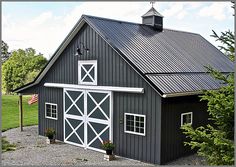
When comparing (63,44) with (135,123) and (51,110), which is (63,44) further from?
(135,123)

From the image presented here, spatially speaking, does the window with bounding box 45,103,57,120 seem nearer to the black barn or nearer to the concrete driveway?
the black barn

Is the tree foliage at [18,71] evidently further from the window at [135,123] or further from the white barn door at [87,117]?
the window at [135,123]

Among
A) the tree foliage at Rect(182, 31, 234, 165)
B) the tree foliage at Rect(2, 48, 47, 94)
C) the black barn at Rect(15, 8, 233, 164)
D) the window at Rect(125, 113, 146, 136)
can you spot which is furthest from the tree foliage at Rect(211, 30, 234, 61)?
the tree foliage at Rect(2, 48, 47, 94)

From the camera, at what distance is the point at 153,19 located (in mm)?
16328

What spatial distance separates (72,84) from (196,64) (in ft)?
19.6

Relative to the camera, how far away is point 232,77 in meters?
7.46

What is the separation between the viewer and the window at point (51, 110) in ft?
49.4

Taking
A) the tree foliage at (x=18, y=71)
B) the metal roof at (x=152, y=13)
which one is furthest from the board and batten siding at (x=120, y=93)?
the tree foliage at (x=18, y=71)

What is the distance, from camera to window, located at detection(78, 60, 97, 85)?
41.6 feet

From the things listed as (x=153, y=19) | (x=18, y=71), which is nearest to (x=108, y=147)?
(x=153, y=19)

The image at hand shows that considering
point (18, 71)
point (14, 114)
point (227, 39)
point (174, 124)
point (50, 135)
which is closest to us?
point (227, 39)

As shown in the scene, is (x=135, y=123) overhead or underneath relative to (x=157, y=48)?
underneath

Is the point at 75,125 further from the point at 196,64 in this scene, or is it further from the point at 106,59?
the point at 196,64

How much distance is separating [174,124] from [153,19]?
732 centimetres
